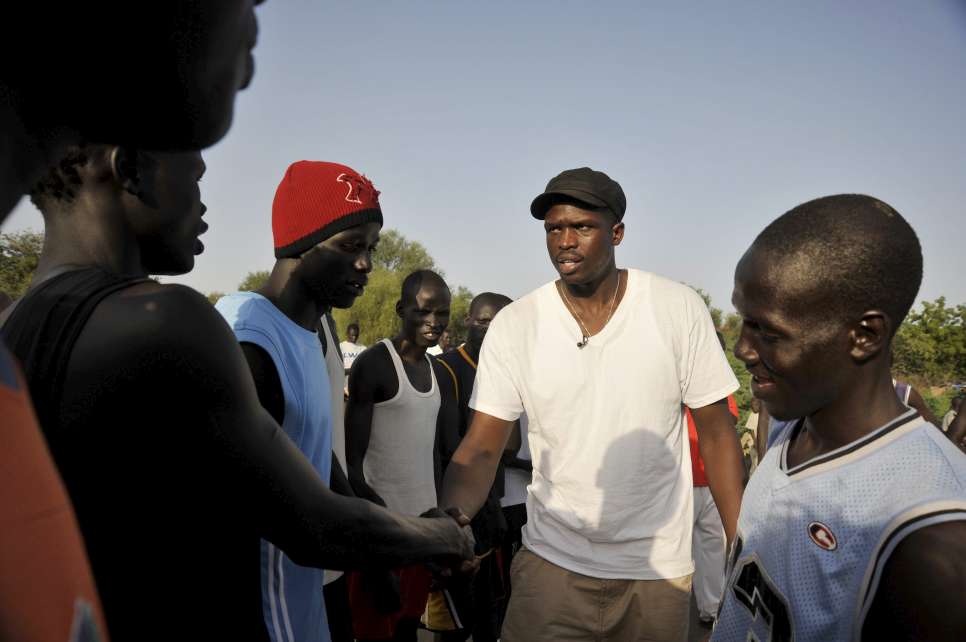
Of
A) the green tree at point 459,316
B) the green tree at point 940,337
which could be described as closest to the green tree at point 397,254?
the green tree at point 459,316

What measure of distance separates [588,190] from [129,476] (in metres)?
2.61

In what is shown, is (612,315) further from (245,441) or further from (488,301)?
(488,301)

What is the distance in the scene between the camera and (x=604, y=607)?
9.96 ft

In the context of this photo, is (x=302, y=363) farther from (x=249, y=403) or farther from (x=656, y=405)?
(x=656, y=405)

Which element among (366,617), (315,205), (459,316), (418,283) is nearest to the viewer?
(315,205)

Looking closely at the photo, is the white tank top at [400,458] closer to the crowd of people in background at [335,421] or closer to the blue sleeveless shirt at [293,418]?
the crowd of people in background at [335,421]

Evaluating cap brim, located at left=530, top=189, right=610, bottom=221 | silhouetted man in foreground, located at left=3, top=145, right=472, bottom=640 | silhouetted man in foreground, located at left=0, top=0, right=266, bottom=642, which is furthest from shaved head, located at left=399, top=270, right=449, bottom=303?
silhouetted man in foreground, located at left=0, top=0, right=266, bottom=642

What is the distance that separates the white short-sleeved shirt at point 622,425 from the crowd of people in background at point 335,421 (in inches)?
0.5

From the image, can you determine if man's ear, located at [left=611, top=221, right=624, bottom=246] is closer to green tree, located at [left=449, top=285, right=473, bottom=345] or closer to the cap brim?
the cap brim

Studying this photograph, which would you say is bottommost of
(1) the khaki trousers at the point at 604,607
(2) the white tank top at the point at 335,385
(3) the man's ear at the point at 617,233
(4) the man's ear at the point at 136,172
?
(1) the khaki trousers at the point at 604,607

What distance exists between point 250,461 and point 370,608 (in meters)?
2.87

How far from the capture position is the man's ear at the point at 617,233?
350 centimetres

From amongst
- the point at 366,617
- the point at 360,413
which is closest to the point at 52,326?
the point at 366,617

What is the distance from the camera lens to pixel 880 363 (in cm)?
167
